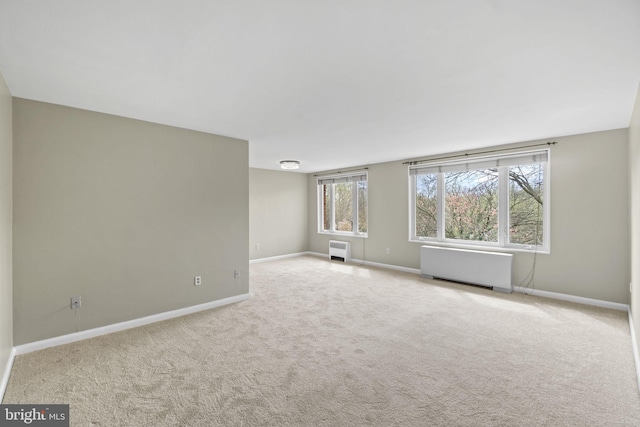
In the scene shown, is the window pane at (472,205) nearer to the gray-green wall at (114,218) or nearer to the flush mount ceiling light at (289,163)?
the flush mount ceiling light at (289,163)

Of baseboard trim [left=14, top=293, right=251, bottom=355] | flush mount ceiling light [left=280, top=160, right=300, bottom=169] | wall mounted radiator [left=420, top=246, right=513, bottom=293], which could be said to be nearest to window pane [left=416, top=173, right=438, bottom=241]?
wall mounted radiator [left=420, top=246, right=513, bottom=293]

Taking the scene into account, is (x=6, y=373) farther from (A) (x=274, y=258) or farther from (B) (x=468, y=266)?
(B) (x=468, y=266)

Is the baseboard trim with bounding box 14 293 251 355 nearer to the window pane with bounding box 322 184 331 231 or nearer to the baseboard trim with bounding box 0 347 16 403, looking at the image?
the baseboard trim with bounding box 0 347 16 403

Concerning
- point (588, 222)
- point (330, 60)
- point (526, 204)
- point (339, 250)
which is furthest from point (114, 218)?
point (588, 222)

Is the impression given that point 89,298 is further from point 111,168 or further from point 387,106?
point 387,106

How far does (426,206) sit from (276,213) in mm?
3640

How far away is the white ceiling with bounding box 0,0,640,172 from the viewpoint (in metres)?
1.50

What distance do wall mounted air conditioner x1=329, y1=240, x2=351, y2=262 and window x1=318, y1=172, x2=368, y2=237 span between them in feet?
1.19

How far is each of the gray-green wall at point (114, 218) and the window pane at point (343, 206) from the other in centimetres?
372

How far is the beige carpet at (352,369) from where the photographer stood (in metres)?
1.87

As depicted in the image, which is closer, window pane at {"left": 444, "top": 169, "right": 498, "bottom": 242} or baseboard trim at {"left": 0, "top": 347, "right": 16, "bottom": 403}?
baseboard trim at {"left": 0, "top": 347, "right": 16, "bottom": 403}

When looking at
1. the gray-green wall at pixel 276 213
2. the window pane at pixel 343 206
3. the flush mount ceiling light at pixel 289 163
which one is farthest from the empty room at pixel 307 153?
the window pane at pixel 343 206

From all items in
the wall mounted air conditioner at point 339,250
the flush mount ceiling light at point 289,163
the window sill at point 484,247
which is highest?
the flush mount ceiling light at point 289,163

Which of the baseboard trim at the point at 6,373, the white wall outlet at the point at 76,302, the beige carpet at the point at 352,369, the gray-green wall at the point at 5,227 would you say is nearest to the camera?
the beige carpet at the point at 352,369
